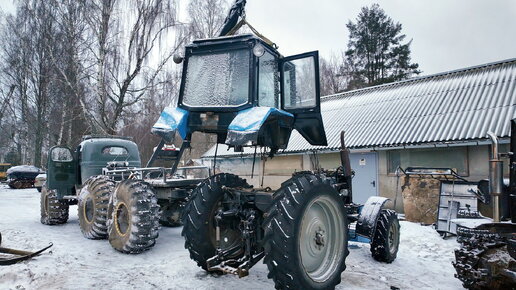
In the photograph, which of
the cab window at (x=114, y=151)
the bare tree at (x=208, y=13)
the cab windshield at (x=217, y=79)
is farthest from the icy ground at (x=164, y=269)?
the bare tree at (x=208, y=13)

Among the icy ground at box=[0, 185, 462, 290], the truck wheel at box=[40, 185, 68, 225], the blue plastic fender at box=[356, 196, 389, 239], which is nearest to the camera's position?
the icy ground at box=[0, 185, 462, 290]

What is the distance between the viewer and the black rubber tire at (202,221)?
14.3ft

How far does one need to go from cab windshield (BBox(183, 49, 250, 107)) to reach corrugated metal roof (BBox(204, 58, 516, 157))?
446 cm

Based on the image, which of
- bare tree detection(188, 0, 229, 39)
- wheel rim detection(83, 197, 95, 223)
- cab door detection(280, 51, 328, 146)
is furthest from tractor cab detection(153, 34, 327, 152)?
bare tree detection(188, 0, 229, 39)

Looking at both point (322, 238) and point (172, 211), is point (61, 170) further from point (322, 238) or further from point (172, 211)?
point (322, 238)

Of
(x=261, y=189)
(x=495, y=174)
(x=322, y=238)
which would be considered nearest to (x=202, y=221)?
(x=261, y=189)

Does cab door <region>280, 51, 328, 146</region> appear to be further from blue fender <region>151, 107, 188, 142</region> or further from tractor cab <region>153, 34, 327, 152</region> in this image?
blue fender <region>151, 107, 188, 142</region>

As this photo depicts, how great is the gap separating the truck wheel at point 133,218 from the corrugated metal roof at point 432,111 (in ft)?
12.1

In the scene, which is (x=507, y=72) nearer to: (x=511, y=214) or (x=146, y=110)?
(x=511, y=214)

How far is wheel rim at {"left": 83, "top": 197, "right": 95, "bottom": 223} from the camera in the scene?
7.17 m

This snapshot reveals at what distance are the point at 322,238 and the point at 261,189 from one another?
109 centimetres

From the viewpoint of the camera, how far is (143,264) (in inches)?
215

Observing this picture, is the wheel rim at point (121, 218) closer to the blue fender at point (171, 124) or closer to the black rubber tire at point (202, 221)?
the black rubber tire at point (202, 221)

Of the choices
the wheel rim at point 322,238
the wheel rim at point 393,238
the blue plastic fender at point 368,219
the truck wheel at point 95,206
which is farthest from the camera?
the truck wheel at point 95,206
